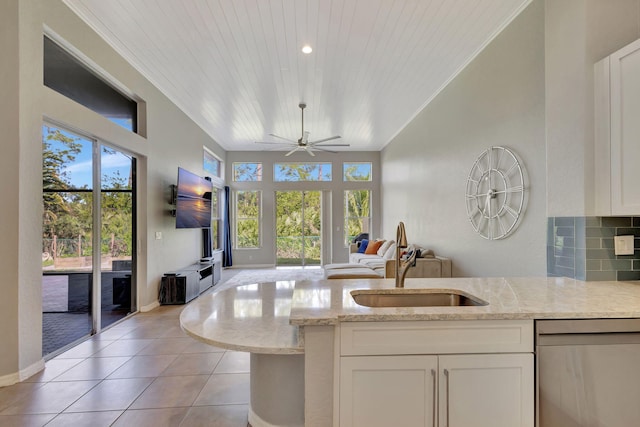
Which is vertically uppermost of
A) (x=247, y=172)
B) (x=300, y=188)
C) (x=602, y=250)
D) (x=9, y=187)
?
(x=247, y=172)

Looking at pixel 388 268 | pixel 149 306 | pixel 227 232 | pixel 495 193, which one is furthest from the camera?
pixel 227 232

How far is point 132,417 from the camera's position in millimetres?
1906

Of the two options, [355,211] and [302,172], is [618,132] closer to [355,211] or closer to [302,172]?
[355,211]

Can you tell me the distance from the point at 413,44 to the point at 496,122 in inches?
47.8

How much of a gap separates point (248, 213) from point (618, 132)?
7.63 m

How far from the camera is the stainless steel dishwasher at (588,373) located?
128 cm

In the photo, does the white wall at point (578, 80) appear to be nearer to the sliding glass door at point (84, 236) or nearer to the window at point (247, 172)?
the sliding glass door at point (84, 236)

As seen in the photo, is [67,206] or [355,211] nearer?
[67,206]

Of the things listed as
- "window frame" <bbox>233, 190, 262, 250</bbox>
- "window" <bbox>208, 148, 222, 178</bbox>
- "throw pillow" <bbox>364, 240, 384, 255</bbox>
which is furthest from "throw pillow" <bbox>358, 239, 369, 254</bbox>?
"window" <bbox>208, 148, 222, 178</bbox>

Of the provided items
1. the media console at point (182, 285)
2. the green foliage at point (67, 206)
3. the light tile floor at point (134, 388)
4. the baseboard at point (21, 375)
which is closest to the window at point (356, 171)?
the media console at point (182, 285)

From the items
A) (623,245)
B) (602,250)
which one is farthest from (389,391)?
(623,245)

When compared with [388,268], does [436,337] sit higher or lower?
higher

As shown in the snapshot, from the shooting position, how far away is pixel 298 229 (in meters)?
8.34

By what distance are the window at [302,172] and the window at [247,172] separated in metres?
0.50
